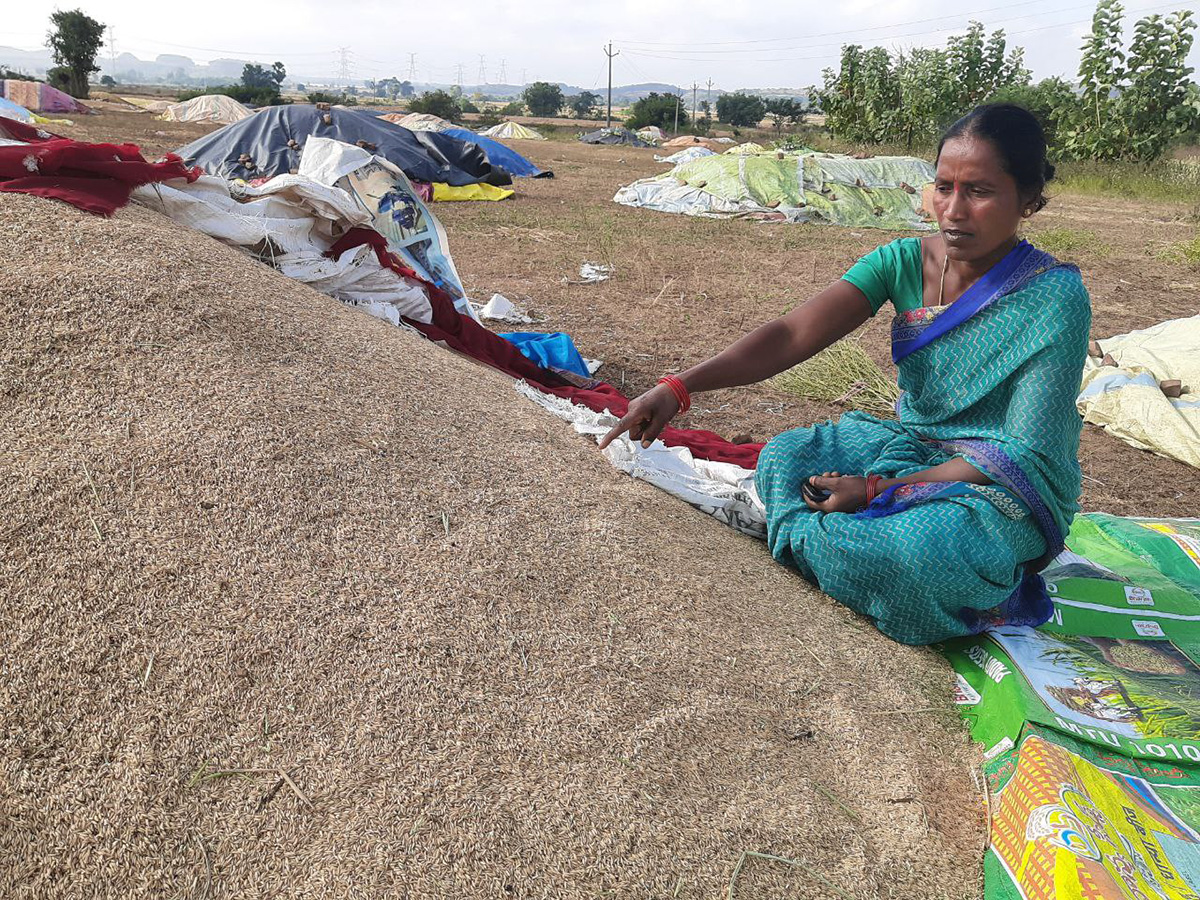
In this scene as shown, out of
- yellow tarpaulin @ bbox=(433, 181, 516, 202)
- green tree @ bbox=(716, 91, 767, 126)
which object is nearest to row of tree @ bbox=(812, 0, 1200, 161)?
yellow tarpaulin @ bbox=(433, 181, 516, 202)

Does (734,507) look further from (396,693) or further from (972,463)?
(396,693)

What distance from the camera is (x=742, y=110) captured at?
1510 inches

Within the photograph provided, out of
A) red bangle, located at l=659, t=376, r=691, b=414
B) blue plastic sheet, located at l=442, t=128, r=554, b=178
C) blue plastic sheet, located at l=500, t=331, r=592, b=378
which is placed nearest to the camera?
red bangle, located at l=659, t=376, r=691, b=414

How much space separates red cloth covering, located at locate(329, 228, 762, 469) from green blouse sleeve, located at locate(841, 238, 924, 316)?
83cm

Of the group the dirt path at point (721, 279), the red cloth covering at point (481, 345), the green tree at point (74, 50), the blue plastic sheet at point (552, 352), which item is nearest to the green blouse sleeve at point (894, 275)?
the red cloth covering at point (481, 345)

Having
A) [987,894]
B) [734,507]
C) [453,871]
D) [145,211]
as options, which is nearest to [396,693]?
[453,871]

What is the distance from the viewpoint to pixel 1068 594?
1.94 m

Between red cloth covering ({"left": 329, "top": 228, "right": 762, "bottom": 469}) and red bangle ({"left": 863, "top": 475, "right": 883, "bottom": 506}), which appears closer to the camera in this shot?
red bangle ({"left": 863, "top": 475, "right": 883, "bottom": 506})

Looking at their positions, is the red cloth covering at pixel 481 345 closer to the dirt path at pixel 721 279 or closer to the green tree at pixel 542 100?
the dirt path at pixel 721 279

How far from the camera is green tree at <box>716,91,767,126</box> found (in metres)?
38.2

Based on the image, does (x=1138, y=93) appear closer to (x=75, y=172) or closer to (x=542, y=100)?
(x=75, y=172)

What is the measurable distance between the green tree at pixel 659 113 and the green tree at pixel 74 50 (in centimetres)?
1608

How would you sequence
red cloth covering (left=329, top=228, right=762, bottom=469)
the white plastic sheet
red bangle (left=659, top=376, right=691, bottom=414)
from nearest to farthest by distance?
red bangle (left=659, top=376, right=691, bottom=414) < the white plastic sheet < red cloth covering (left=329, top=228, right=762, bottom=469)

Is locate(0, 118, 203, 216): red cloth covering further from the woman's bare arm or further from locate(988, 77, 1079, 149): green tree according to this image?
locate(988, 77, 1079, 149): green tree
